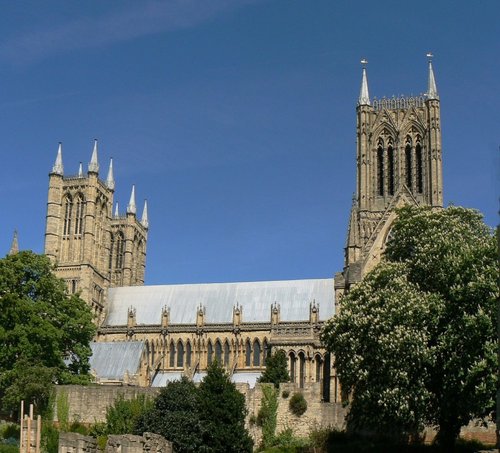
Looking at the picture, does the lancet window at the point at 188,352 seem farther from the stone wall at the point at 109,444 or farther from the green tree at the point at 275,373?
the stone wall at the point at 109,444

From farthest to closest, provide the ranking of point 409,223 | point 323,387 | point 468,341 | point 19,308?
point 323,387
point 19,308
point 409,223
point 468,341

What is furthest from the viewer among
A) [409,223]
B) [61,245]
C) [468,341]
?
[61,245]

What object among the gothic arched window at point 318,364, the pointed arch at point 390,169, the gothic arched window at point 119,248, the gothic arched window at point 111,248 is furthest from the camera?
the gothic arched window at point 119,248

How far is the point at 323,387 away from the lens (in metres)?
74.0

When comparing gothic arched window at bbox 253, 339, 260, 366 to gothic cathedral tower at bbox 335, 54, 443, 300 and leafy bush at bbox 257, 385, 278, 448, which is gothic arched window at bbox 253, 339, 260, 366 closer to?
gothic cathedral tower at bbox 335, 54, 443, 300

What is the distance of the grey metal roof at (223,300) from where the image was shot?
279 ft

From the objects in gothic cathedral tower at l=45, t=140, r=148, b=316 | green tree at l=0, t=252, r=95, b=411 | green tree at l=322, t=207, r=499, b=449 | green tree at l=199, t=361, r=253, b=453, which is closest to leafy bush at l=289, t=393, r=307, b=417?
green tree at l=199, t=361, r=253, b=453

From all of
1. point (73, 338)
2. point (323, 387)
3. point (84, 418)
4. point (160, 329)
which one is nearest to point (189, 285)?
point (160, 329)

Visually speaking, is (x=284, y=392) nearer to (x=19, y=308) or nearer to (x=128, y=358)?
(x=19, y=308)

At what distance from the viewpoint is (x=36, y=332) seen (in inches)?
2232

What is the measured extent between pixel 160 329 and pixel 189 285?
21.7 ft

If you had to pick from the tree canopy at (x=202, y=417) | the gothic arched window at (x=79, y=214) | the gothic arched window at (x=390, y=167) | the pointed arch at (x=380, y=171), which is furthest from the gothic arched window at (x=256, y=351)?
the tree canopy at (x=202, y=417)

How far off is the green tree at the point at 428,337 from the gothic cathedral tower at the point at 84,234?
47187 millimetres

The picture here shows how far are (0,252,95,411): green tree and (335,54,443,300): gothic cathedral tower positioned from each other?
29331mm
